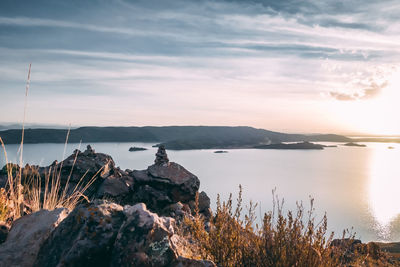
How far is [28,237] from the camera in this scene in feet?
12.4

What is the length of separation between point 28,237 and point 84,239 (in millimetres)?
1060

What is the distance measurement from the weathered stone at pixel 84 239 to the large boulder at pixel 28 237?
0.72ft

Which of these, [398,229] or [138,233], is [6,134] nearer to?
[398,229]

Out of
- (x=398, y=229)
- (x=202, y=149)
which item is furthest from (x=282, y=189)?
(x=202, y=149)

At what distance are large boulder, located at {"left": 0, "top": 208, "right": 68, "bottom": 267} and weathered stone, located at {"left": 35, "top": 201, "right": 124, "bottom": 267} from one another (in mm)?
220

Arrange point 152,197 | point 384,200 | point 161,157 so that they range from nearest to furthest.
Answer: point 152,197
point 161,157
point 384,200

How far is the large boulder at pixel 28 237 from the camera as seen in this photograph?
3547 mm

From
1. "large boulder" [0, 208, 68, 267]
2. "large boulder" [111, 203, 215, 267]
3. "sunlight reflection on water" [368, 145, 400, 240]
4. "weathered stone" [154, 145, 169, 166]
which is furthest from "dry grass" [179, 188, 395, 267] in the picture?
"sunlight reflection on water" [368, 145, 400, 240]

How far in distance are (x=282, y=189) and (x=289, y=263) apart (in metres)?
61.6

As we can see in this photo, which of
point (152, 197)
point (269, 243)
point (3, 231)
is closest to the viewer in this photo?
point (269, 243)

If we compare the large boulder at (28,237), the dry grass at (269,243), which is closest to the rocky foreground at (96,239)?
the large boulder at (28,237)

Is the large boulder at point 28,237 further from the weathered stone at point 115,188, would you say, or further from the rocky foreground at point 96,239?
the weathered stone at point 115,188

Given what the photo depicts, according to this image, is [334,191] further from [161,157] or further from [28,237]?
[28,237]

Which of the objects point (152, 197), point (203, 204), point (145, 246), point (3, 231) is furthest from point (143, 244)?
point (203, 204)
